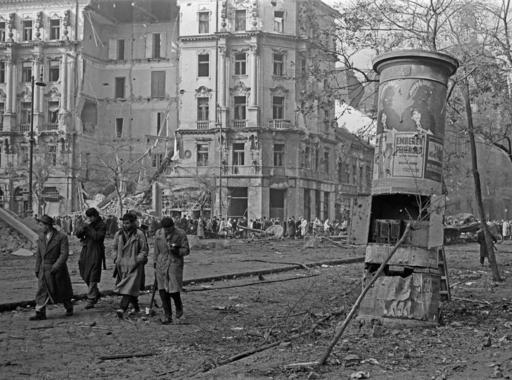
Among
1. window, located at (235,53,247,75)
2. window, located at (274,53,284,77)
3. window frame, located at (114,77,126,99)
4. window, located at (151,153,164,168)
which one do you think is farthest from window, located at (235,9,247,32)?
window frame, located at (114,77,126,99)

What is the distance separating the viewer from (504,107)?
19.0 metres

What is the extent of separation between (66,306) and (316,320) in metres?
3.97

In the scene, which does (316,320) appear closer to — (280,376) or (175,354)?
(175,354)

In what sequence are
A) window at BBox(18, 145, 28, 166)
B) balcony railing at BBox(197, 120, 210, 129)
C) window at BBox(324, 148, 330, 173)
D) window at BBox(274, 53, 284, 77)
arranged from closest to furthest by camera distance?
1. balcony railing at BBox(197, 120, 210, 129)
2. window at BBox(274, 53, 284, 77)
3. window at BBox(18, 145, 28, 166)
4. window at BBox(324, 148, 330, 173)

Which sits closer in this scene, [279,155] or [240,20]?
[279,155]

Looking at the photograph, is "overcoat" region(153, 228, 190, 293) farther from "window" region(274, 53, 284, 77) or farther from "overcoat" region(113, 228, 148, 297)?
"window" region(274, 53, 284, 77)

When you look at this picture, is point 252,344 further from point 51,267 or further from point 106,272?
point 106,272

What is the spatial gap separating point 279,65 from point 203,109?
288 inches

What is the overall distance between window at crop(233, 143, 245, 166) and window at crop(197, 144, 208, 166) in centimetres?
233

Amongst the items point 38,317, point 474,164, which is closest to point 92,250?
point 38,317

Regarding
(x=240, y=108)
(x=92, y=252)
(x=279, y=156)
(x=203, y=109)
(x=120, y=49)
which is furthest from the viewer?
(x=120, y=49)

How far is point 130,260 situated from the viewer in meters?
11.1

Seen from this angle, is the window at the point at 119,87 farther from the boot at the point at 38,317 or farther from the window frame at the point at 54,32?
the boot at the point at 38,317

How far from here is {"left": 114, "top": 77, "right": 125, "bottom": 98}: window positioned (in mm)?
65062
